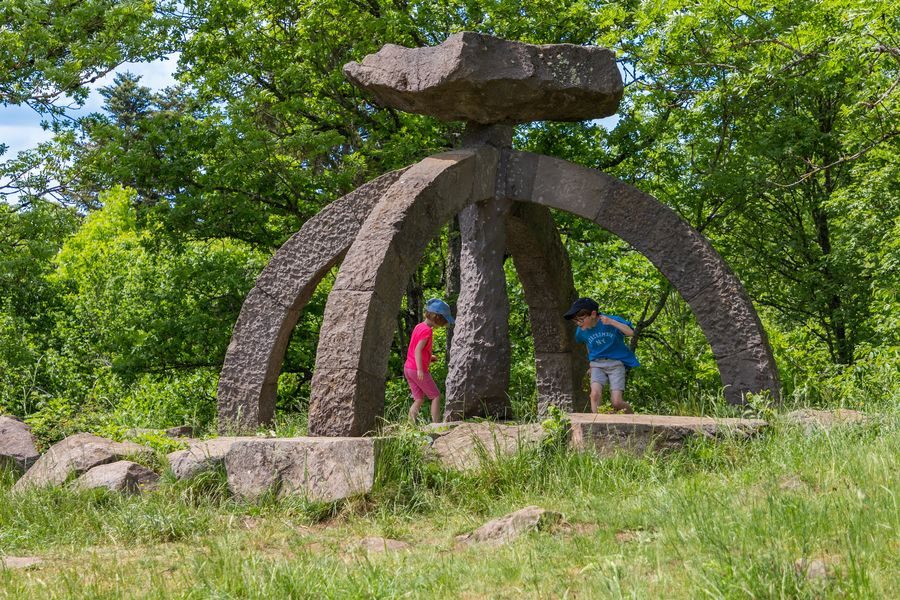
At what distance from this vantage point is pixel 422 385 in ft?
31.3

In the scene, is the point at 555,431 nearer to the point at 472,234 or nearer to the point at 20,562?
the point at 472,234

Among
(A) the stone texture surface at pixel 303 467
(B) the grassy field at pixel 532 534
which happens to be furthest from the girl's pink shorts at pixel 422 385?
(A) the stone texture surface at pixel 303 467

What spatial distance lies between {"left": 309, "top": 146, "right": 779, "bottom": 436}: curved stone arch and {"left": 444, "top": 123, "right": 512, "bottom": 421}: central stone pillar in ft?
0.89

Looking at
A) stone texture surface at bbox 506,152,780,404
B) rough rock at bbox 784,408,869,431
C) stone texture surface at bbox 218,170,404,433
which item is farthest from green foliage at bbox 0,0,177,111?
rough rock at bbox 784,408,869,431

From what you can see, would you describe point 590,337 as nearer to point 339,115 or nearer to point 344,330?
point 344,330

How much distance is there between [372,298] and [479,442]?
57.3 inches

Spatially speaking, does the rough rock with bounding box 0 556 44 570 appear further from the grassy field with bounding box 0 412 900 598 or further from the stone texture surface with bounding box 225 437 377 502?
the stone texture surface with bounding box 225 437 377 502

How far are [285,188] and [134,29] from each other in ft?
9.13

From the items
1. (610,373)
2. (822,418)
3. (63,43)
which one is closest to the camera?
(822,418)

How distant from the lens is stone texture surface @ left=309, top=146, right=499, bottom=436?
7191 mm

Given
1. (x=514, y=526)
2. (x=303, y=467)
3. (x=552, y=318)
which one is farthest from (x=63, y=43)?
(x=514, y=526)

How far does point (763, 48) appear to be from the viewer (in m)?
11.7

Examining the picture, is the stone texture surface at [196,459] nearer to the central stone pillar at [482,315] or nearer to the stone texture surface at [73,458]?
the stone texture surface at [73,458]

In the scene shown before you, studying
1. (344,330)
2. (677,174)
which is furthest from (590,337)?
(677,174)
